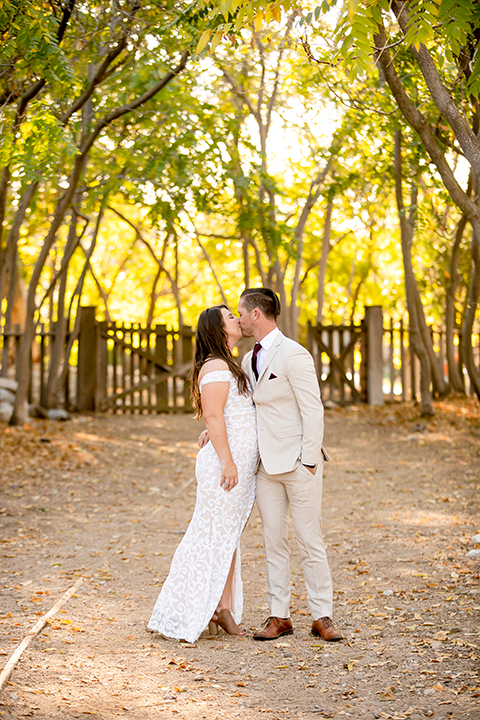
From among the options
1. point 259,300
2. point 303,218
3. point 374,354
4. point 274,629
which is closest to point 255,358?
point 259,300

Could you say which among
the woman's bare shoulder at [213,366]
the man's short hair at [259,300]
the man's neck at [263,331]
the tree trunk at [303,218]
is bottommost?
the woman's bare shoulder at [213,366]

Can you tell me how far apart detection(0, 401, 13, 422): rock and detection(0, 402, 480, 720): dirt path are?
191 centimetres

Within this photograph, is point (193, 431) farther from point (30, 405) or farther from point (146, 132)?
point (146, 132)

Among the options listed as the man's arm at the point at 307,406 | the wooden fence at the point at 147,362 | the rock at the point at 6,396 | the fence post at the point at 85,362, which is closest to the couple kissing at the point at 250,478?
the man's arm at the point at 307,406

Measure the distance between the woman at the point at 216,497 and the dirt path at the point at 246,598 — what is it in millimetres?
191

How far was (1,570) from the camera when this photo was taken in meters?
5.49

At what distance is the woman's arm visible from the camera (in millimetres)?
4164

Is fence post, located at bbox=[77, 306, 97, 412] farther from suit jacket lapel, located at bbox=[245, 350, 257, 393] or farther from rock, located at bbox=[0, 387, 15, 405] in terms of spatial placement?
suit jacket lapel, located at bbox=[245, 350, 257, 393]

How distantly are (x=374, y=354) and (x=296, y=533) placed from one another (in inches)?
490

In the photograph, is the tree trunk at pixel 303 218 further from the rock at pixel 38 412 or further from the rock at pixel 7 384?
the rock at pixel 7 384

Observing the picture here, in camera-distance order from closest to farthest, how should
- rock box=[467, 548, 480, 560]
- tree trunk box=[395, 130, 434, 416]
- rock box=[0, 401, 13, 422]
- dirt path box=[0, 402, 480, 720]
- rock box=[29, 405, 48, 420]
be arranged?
1. dirt path box=[0, 402, 480, 720]
2. rock box=[467, 548, 480, 560]
3. rock box=[0, 401, 13, 422]
4. tree trunk box=[395, 130, 434, 416]
5. rock box=[29, 405, 48, 420]

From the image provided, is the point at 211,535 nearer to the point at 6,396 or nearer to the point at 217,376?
the point at 217,376

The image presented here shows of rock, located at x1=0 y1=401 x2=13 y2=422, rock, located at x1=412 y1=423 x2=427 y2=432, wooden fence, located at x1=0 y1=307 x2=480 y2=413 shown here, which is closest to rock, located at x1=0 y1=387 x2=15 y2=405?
rock, located at x1=0 y1=401 x2=13 y2=422

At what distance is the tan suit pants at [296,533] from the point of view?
4.12m
